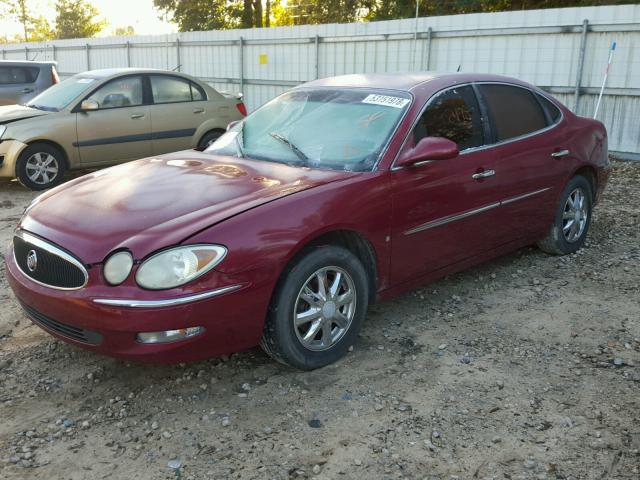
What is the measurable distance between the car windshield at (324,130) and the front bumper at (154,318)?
1.12 meters

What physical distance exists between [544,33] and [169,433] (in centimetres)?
966

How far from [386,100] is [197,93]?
5987mm

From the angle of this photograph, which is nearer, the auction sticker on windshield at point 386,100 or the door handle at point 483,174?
the auction sticker on windshield at point 386,100

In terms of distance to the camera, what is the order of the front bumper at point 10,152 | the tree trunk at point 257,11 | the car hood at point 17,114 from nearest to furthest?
the front bumper at point 10,152 → the car hood at point 17,114 → the tree trunk at point 257,11

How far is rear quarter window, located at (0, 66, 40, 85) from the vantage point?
12366mm

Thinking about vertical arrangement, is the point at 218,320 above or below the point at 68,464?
above

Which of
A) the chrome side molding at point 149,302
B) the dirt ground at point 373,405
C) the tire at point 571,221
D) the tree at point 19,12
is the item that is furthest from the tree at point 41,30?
the chrome side molding at point 149,302

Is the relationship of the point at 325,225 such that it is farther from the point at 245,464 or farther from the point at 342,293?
the point at 245,464

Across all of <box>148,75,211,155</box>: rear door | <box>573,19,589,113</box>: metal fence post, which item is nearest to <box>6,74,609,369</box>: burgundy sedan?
<box>148,75,211,155</box>: rear door

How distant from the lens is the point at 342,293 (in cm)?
371

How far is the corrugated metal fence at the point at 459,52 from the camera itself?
32.7ft

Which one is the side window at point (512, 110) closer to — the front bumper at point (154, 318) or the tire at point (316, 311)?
the tire at point (316, 311)

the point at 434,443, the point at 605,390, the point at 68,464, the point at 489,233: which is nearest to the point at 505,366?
the point at 605,390

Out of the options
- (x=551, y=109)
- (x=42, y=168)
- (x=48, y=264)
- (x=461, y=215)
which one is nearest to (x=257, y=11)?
(x=42, y=168)
